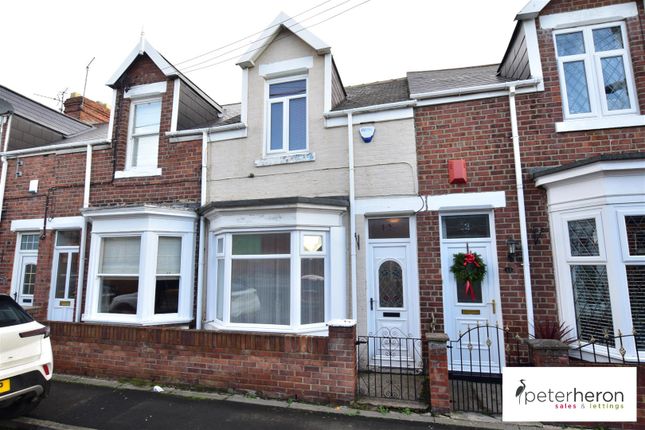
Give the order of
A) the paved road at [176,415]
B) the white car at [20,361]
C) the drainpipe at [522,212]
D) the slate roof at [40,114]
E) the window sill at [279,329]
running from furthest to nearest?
the slate roof at [40,114] < the window sill at [279,329] < the drainpipe at [522,212] < the paved road at [176,415] < the white car at [20,361]

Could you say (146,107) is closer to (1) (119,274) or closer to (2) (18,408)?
(1) (119,274)

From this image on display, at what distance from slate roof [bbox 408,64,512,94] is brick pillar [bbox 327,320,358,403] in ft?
16.2

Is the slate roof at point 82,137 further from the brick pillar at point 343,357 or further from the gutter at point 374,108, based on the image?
the brick pillar at point 343,357

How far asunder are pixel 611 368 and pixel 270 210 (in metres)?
5.46

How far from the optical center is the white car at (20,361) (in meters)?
3.99

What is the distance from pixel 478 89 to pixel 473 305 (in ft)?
13.0

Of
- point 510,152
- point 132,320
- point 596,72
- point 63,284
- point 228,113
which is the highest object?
point 228,113

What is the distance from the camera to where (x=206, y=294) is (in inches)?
299

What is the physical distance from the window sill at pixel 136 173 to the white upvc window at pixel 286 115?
114 inches

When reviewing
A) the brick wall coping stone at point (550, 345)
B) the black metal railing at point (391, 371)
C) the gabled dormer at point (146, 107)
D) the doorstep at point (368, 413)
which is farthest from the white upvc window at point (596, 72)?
the gabled dormer at point (146, 107)

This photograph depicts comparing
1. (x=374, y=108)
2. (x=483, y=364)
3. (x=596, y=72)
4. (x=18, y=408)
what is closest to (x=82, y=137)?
(x=18, y=408)

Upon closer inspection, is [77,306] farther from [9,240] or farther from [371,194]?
[371,194]

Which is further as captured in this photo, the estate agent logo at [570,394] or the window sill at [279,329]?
the window sill at [279,329]

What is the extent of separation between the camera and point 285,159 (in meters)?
7.46
